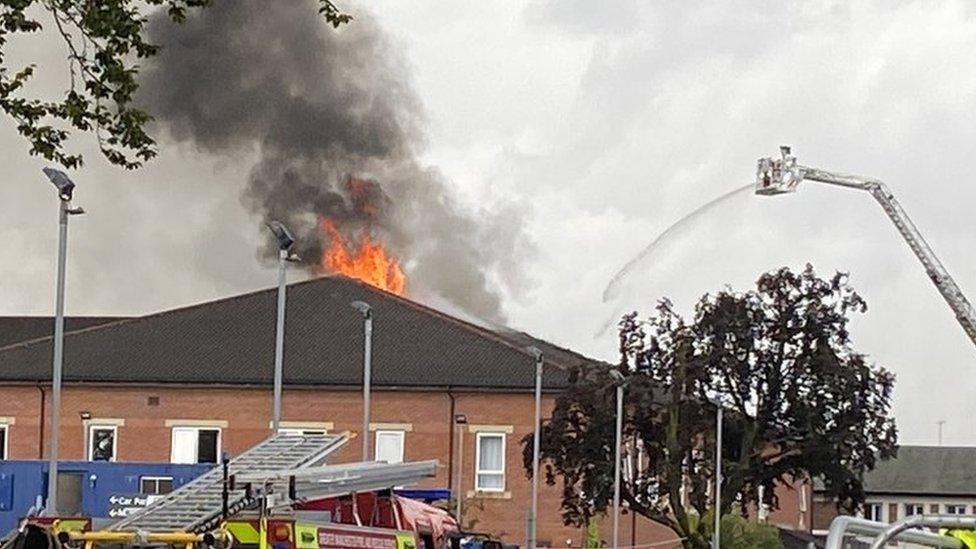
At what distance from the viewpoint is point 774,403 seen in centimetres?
6762

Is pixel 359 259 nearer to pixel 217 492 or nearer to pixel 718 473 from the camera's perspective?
pixel 718 473

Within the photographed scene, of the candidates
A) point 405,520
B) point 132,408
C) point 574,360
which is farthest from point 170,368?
point 405,520

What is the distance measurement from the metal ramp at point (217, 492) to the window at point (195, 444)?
49320 millimetres

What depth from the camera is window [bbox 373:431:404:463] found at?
2911 inches

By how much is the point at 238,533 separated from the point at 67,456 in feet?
186

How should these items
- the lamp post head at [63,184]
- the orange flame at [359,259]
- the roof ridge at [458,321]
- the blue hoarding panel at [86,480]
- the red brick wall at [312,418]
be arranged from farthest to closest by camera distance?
the roof ridge at [458,321] < the red brick wall at [312,418] < the orange flame at [359,259] < the blue hoarding panel at [86,480] < the lamp post head at [63,184]

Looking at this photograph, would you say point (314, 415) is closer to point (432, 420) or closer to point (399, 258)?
point (432, 420)

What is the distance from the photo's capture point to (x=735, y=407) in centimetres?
6819

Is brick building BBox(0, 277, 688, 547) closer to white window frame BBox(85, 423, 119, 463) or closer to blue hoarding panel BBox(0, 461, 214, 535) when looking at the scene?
white window frame BBox(85, 423, 119, 463)

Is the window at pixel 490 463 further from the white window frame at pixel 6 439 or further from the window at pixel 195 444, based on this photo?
the white window frame at pixel 6 439

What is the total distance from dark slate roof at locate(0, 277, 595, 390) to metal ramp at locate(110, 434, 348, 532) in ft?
160

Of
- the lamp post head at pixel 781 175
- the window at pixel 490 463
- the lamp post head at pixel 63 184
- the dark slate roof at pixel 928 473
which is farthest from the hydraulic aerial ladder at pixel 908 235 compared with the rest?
the dark slate roof at pixel 928 473

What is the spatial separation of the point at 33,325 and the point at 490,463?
75.8 ft

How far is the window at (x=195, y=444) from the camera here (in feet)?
245
